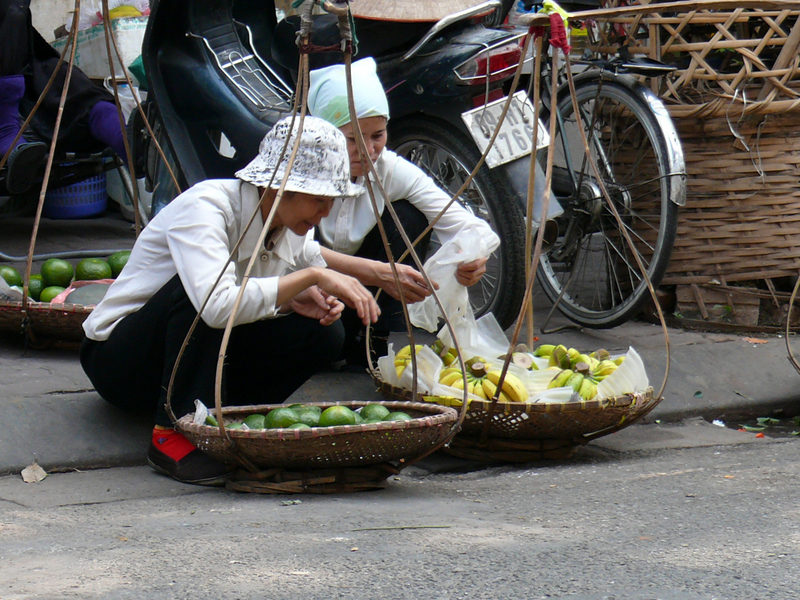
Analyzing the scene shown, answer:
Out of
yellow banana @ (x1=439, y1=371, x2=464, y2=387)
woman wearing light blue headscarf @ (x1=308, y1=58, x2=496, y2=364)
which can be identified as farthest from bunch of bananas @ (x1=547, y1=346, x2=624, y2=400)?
woman wearing light blue headscarf @ (x1=308, y1=58, x2=496, y2=364)

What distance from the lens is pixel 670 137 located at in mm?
3584

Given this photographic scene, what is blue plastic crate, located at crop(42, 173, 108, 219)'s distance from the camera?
5262 millimetres

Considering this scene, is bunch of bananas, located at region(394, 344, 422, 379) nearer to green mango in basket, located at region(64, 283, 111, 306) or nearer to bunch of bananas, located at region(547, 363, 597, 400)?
bunch of bananas, located at region(547, 363, 597, 400)

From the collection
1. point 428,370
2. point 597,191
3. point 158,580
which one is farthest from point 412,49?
point 158,580

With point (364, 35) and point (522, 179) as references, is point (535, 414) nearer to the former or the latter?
point (522, 179)

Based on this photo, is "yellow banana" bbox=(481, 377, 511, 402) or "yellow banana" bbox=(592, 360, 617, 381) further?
"yellow banana" bbox=(592, 360, 617, 381)

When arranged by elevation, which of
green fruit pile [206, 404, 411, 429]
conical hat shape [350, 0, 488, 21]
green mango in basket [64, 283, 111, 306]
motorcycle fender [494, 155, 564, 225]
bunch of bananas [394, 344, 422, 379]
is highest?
conical hat shape [350, 0, 488, 21]

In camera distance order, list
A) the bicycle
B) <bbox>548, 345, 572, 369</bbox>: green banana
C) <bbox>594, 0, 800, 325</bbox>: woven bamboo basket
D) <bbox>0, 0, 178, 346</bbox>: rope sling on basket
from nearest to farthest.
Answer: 1. <bbox>548, 345, 572, 369</bbox>: green banana
2. <bbox>0, 0, 178, 346</bbox>: rope sling on basket
3. the bicycle
4. <bbox>594, 0, 800, 325</bbox>: woven bamboo basket

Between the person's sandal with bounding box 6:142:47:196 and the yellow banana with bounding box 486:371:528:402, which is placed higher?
the person's sandal with bounding box 6:142:47:196

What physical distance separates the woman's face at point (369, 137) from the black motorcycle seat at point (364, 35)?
68 cm

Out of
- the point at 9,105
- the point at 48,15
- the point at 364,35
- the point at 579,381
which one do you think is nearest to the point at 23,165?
the point at 9,105

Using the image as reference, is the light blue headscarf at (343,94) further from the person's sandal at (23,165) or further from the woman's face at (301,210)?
the person's sandal at (23,165)

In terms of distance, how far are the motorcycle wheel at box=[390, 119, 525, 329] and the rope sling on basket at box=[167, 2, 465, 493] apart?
100 centimetres

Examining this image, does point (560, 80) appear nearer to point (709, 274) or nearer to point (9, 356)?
point (709, 274)
